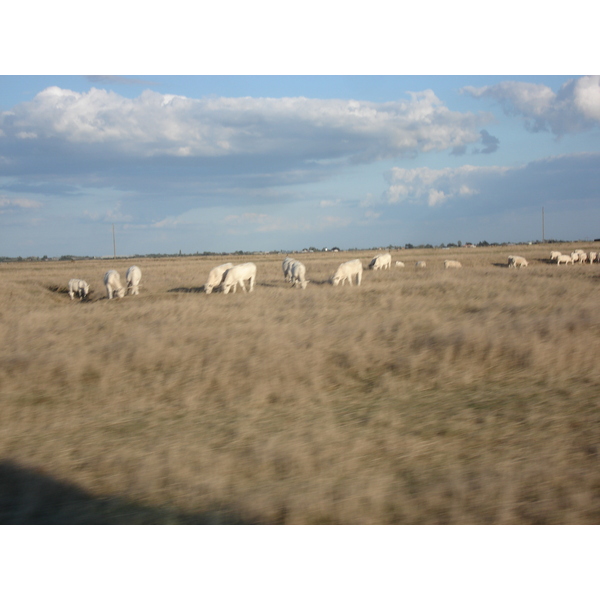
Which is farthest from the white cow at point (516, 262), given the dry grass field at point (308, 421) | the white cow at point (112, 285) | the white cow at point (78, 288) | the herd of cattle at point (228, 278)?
the white cow at point (78, 288)

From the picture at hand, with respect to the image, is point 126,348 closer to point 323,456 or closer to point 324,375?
point 324,375

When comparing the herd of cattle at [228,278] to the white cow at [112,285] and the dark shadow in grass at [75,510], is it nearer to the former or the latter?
the white cow at [112,285]

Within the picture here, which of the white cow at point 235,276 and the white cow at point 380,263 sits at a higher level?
the white cow at point 380,263

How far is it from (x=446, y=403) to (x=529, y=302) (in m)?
9.10

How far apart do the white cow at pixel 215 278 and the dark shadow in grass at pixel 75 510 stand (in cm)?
1952

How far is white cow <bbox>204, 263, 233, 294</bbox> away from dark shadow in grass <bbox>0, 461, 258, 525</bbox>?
19518 millimetres

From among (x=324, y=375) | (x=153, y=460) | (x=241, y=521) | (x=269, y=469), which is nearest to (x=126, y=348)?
(x=324, y=375)

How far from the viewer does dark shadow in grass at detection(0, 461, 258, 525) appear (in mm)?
4367

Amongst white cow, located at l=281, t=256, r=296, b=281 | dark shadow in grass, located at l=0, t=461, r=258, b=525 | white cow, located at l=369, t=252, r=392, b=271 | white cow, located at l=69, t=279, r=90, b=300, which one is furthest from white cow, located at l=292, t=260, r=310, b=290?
dark shadow in grass, located at l=0, t=461, r=258, b=525

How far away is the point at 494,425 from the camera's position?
243 inches

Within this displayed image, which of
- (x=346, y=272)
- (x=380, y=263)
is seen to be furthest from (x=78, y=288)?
(x=380, y=263)

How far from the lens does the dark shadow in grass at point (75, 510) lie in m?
4.37

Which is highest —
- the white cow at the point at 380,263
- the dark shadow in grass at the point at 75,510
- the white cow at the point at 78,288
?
the white cow at the point at 380,263

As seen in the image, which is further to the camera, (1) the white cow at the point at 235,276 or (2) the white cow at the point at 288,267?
(2) the white cow at the point at 288,267
